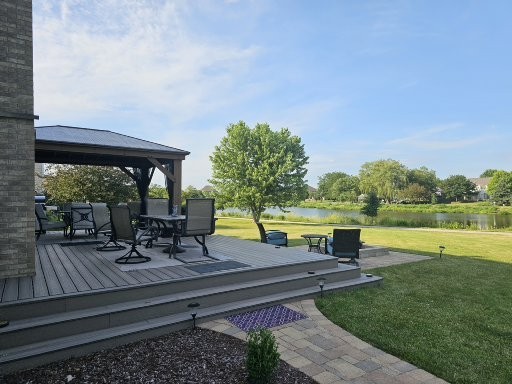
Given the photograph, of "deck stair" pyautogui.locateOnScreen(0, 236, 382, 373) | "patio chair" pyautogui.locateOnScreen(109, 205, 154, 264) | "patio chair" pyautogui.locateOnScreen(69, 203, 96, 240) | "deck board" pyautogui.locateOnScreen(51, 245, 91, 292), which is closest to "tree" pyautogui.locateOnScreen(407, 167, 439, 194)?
"patio chair" pyautogui.locateOnScreen(69, 203, 96, 240)

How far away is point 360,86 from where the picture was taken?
60.0 ft

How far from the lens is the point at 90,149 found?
312 inches

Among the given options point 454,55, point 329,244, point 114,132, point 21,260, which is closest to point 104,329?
point 21,260

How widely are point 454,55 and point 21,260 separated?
22132mm

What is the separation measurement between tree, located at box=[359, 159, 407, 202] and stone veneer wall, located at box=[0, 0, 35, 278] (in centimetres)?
5991

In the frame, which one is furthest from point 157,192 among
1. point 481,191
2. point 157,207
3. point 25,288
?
point 481,191

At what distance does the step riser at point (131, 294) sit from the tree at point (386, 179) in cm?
5817

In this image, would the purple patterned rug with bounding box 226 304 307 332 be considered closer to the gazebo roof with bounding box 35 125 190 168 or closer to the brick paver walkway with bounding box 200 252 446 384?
the brick paver walkway with bounding box 200 252 446 384

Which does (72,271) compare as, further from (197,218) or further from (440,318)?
(440,318)

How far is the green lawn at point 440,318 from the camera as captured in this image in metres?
2.90

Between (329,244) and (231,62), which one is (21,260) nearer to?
(329,244)

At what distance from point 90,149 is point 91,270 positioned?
4.49 metres

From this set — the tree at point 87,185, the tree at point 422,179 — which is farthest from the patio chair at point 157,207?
the tree at point 422,179

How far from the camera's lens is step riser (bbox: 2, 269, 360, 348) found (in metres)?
2.84
